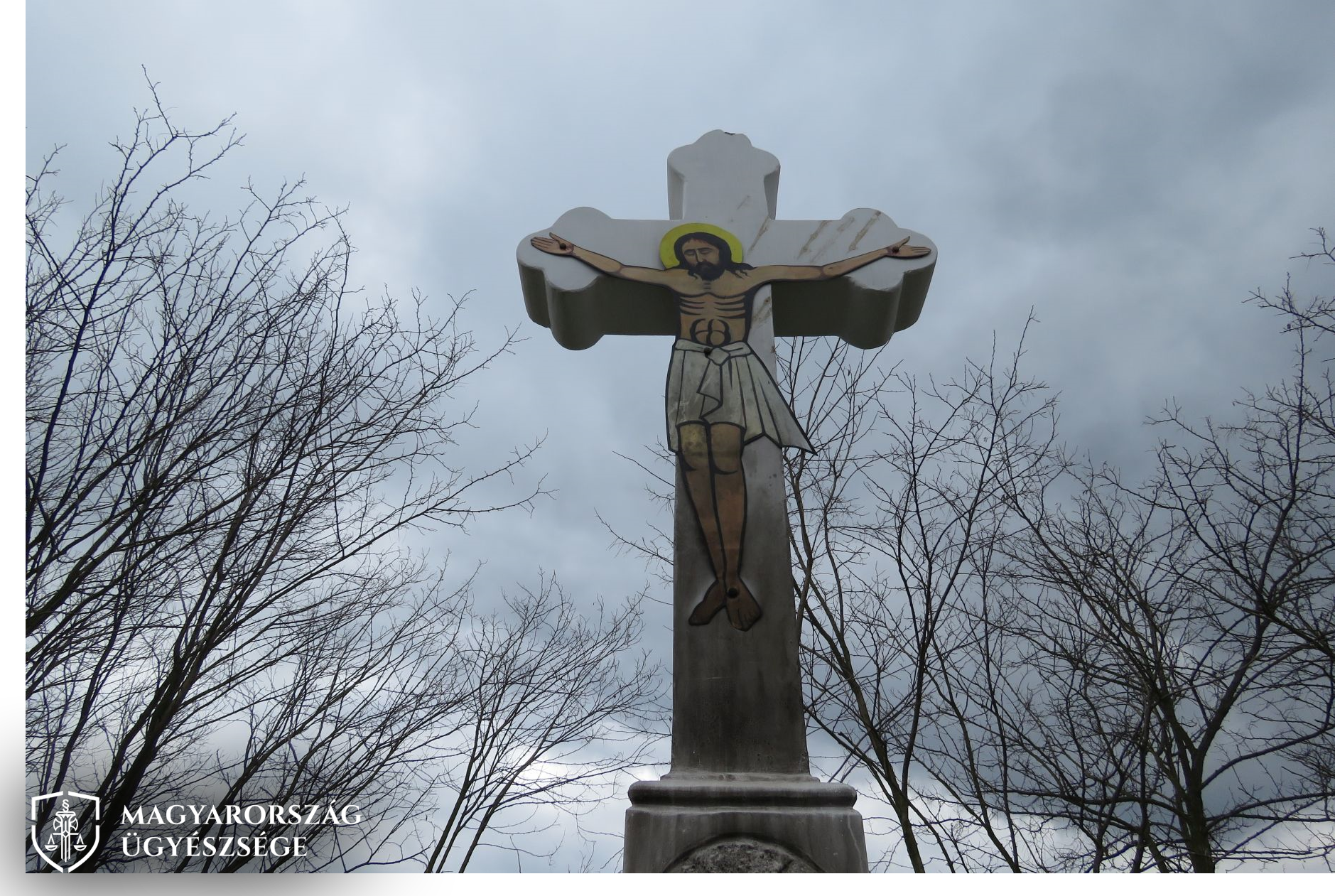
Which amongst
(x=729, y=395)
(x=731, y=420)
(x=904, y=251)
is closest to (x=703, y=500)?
(x=731, y=420)

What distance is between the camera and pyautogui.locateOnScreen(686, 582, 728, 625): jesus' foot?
131 inches

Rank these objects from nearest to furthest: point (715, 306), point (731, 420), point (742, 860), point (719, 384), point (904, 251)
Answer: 1. point (742, 860)
2. point (731, 420)
3. point (719, 384)
4. point (715, 306)
5. point (904, 251)

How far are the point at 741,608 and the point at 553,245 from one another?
1952mm

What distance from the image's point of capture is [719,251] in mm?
4258

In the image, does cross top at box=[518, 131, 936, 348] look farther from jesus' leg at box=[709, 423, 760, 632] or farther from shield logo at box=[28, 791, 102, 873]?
shield logo at box=[28, 791, 102, 873]

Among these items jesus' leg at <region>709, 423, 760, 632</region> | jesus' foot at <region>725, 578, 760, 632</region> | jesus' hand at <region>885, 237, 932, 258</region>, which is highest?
jesus' hand at <region>885, 237, 932, 258</region>

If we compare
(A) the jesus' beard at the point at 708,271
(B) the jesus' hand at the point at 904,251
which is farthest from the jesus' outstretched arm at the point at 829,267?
(A) the jesus' beard at the point at 708,271

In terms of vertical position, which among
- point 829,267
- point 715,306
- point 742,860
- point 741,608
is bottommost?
point 742,860

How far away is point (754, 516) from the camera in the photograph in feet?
11.6

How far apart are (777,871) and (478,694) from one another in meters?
4.74

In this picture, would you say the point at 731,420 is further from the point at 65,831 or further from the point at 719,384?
the point at 65,831

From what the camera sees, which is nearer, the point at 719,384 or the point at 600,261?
the point at 719,384

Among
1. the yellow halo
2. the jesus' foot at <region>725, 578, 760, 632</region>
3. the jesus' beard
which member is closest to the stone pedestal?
the jesus' foot at <region>725, 578, 760, 632</region>
